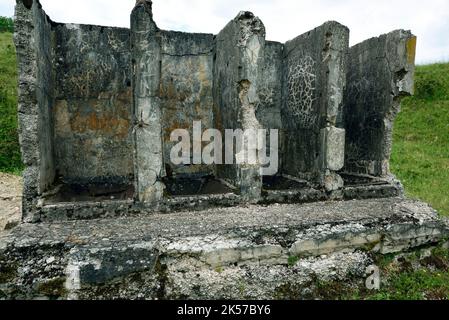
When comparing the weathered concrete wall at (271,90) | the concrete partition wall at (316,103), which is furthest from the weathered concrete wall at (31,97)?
the concrete partition wall at (316,103)

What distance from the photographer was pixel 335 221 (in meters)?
4.18

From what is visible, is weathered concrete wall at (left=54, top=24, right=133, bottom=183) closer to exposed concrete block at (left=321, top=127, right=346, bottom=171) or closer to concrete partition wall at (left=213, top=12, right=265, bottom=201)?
concrete partition wall at (left=213, top=12, right=265, bottom=201)

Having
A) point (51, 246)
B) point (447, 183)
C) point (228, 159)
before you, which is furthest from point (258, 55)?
point (447, 183)

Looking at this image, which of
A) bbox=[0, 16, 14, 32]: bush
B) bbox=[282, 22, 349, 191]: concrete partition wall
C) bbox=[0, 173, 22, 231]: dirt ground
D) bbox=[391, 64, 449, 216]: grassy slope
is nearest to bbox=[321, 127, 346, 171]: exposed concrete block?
bbox=[282, 22, 349, 191]: concrete partition wall

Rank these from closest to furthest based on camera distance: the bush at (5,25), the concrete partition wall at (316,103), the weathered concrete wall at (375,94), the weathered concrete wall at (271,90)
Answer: the concrete partition wall at (316,103) → the weathered concrete wall at (375,94) → the weathered concrete wall at (271,90) → the bush at (5,25)

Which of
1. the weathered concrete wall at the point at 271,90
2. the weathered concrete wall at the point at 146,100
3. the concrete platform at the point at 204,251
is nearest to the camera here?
the concrete platform at the point at 204,251

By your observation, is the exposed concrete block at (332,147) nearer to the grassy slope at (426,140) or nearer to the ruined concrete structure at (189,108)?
the ruined concrete structure at (189,108)

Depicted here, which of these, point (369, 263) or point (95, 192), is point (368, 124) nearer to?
point (369, 263)

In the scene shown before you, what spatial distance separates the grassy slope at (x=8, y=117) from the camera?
32.5ft

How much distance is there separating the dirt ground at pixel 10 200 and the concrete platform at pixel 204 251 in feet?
7.02

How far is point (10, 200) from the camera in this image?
A: 712 cm

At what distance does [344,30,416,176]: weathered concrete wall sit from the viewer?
5.23 meters

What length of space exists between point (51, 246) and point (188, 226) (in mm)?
1284
